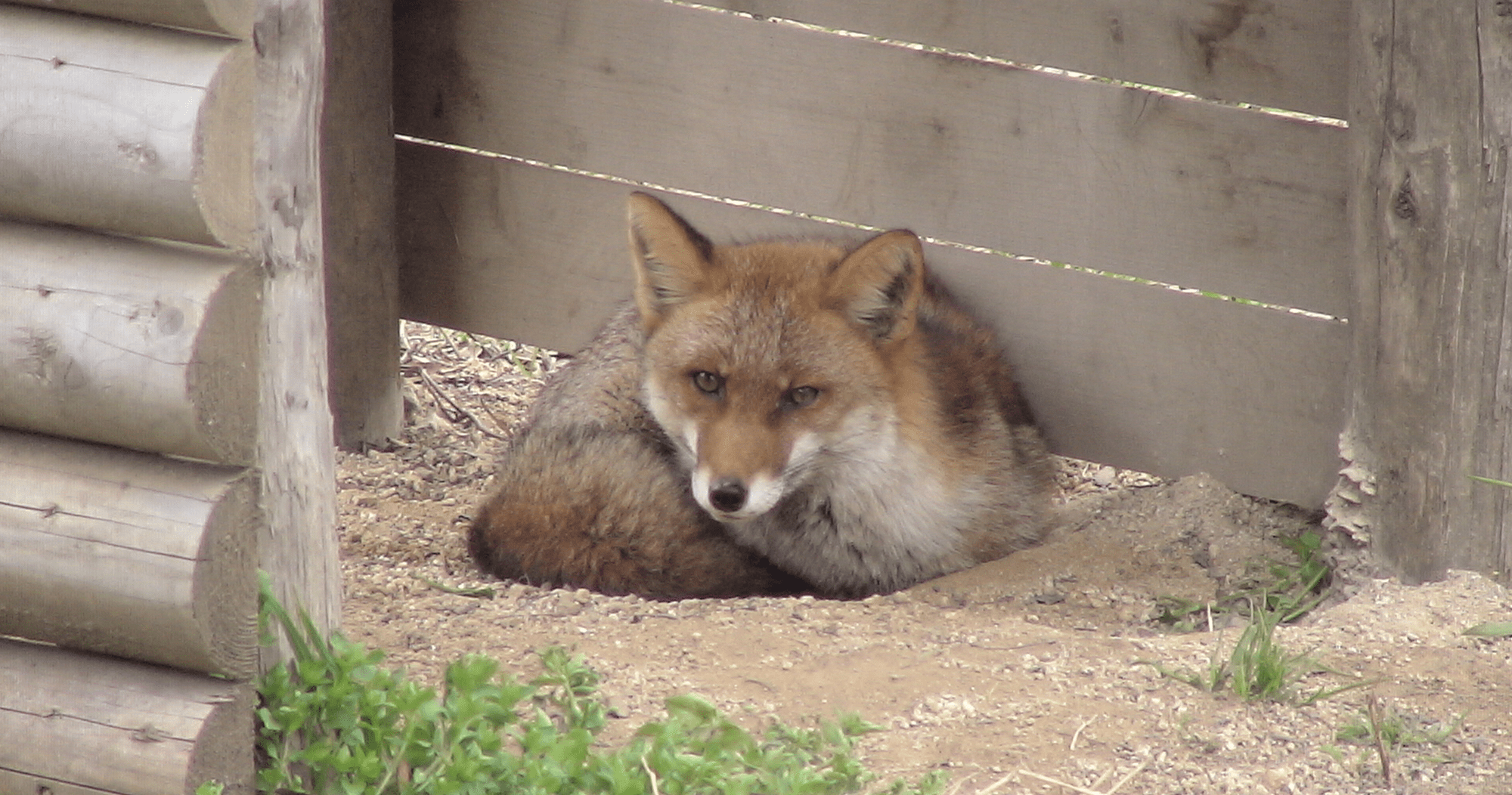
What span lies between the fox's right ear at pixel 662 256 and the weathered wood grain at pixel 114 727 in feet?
6.18

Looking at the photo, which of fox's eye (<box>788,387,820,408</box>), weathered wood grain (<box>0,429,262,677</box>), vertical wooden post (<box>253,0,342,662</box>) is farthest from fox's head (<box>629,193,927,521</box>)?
weathered wood grain (<box>0,429,262,677</box>)

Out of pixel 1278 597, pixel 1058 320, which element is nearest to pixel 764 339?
pixel 1058 320

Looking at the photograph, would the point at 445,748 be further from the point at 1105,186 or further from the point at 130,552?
the point at 1105,186

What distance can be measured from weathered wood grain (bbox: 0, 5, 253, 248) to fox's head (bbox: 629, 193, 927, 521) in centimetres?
171

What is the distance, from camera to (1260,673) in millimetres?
3156

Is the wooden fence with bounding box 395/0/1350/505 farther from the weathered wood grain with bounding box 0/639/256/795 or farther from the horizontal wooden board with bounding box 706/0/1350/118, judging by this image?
the weathered wood grain with bounding box 0/639/256/795

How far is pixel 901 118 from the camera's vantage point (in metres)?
4.73

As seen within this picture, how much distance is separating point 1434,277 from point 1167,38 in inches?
44.4

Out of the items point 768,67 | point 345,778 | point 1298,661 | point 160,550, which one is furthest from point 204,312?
point 768,67

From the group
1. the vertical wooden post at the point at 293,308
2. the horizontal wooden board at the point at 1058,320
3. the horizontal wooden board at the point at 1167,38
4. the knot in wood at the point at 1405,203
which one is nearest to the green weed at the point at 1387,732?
the knot in wood at the point at 1405,203

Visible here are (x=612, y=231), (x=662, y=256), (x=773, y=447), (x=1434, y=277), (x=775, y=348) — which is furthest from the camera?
(x=612, y=231)

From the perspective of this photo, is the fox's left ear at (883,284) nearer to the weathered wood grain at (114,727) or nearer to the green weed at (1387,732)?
the green weed at (1387,732)

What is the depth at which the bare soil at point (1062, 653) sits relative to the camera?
2.96 metres

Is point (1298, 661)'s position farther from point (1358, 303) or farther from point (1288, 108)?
point (1288, 108)
